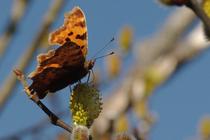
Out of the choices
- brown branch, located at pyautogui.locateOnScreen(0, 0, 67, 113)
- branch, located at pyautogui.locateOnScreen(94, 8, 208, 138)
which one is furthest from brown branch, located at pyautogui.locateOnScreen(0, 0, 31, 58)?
branch, located at pyautogui.locateOnScreen(94, 8, 208, 138)

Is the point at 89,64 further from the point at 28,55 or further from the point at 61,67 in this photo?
the point at 28,55

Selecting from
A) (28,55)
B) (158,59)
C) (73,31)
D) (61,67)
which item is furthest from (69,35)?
(158,59)

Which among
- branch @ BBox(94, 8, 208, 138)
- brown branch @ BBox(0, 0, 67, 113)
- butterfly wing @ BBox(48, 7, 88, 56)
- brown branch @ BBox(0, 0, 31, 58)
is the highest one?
butterfly wing @ BBox(48, 7, 88, 56)

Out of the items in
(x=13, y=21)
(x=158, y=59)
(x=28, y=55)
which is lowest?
(x=158, y=59)

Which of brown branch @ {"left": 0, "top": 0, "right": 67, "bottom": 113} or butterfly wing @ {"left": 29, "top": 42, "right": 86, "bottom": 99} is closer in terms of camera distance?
butterfly wing @ {"left": 29, "top": 42, "right": 86, "bottom": 99}

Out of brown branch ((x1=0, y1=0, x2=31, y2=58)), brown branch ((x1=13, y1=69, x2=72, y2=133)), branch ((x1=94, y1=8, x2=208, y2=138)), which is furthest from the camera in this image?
branch ((x1=94, y1=8, x2=208, y2=138))

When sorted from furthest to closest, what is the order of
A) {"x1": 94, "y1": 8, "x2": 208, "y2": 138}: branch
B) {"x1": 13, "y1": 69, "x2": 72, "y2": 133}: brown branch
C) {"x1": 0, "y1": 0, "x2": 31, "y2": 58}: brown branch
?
{"x1": 94, "y1": 8, "x2": 208, "y2": 138}: branch
{"x1": 0, "y1": 0, "x2": 31, "y2": 58}: brown branch
{"x1": 13, "y1": 69, "x2": 72, "y2": 133}: brown branch

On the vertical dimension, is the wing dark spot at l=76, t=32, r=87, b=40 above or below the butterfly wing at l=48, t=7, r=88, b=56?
below

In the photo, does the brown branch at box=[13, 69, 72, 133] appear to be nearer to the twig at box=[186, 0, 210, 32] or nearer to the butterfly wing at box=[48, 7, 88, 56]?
the butterfly wing at box=[48, 7, 88, 56]
